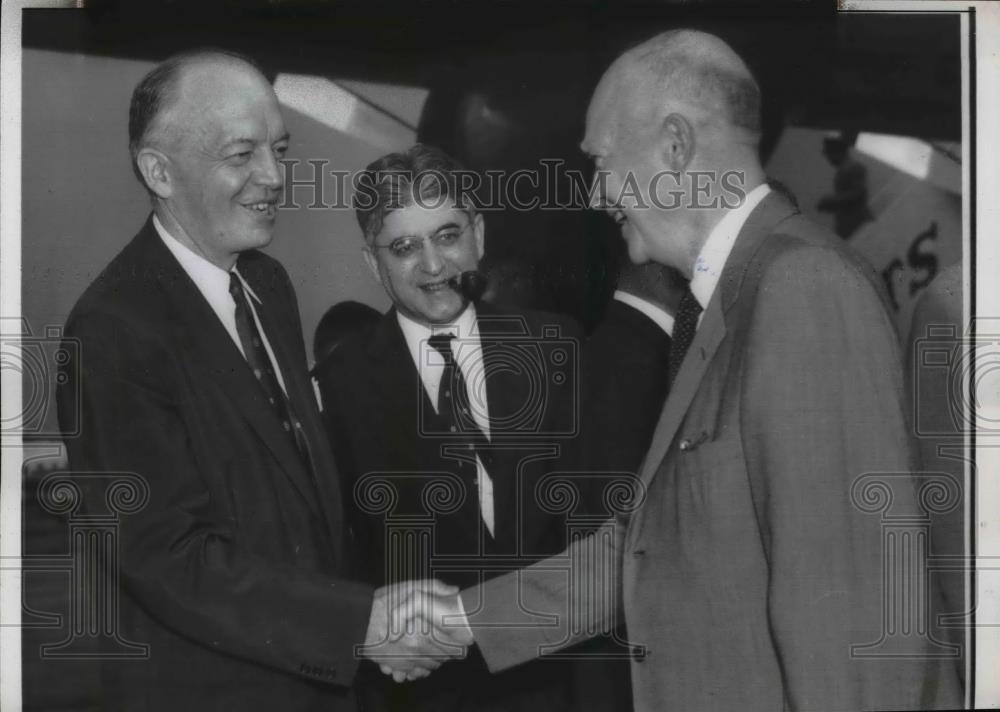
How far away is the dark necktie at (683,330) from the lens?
3.23 metres

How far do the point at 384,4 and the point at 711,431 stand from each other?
155 centimetres

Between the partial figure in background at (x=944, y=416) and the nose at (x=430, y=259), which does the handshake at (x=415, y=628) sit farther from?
the partial figure in background at (x=944, y=416)

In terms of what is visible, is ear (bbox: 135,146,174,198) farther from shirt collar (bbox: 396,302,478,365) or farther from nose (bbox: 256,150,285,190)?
shirt collar (bbox: 396,302,478,365)

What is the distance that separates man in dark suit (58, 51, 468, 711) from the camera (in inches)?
126

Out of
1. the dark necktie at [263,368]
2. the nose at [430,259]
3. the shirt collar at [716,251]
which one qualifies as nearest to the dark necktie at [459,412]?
the nose at [430,259]

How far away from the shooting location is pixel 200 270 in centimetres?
330

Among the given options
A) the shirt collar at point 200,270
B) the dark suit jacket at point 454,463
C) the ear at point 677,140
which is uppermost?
the ear at point 677,140

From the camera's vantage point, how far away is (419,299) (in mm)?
3334

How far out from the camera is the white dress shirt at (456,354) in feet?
10.9

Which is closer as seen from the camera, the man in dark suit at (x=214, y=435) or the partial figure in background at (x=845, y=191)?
the man in dark suit at (x=214, y=435)

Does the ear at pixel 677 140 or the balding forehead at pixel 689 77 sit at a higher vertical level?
the balding forehead at pixel 689 77

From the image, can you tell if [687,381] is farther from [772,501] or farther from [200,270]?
[200,270]

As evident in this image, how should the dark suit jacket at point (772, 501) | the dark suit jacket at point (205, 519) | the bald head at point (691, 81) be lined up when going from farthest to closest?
the bald head at point (691, 81), the dark suit jacket at point (205, 519), the dark suit jacket at point (772, 501)

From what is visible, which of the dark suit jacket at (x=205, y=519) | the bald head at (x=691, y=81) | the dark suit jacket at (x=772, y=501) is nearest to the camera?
the dark suit jacket at (x=772, y=501)
